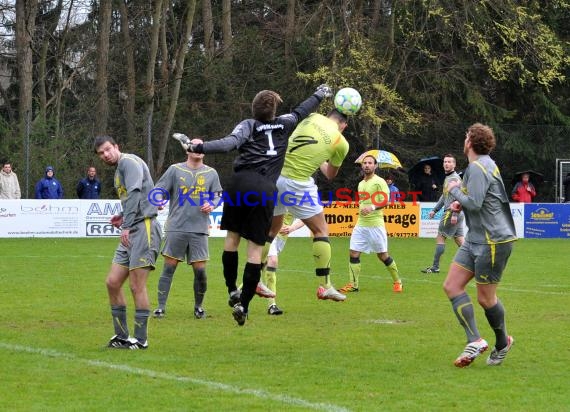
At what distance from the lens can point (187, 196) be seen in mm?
11953

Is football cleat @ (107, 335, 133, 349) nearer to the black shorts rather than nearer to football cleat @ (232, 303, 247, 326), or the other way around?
football cleat @ (232, 303, 247, 326)

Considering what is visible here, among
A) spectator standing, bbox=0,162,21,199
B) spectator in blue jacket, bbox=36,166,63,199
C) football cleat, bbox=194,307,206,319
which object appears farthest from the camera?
spectator in blue jacket, bbox=36,166,63,199

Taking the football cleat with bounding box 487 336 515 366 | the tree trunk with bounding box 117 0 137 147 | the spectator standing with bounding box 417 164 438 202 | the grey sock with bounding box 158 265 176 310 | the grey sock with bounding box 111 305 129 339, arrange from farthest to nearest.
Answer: the tree trunk with bounding box 117 0 137 147 → the spectator standing with bounding box 417 164 438 202 → the grey sock with bounding box 158 265 176 310 → the grey sock with bounding box 111 305 129 339 → the football cleat with bounding box 487 336 515 366

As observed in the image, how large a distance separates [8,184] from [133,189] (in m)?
18.4

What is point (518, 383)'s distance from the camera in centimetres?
793

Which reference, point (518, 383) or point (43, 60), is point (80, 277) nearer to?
point (518, 383)

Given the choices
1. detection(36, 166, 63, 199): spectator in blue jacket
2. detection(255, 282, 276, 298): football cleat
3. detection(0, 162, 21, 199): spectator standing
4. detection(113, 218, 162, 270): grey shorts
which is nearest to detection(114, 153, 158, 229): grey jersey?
detection(113, 218, 162, 270): grey shorts

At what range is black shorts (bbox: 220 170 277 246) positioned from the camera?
9.73 meters

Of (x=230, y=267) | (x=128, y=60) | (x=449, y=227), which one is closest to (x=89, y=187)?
(x=449, y=227)

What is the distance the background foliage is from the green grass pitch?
16190mm

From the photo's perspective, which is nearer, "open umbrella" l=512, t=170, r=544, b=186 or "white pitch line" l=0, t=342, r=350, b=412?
"white pitch line" l=0, t=342, r=350, b=412

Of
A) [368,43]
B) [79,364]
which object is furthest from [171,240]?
[368,43]

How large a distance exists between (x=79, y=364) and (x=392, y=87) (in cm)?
2872

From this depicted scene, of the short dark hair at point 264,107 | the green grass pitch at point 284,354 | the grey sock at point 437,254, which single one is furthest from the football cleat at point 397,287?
the short dark hair at point 264,107
